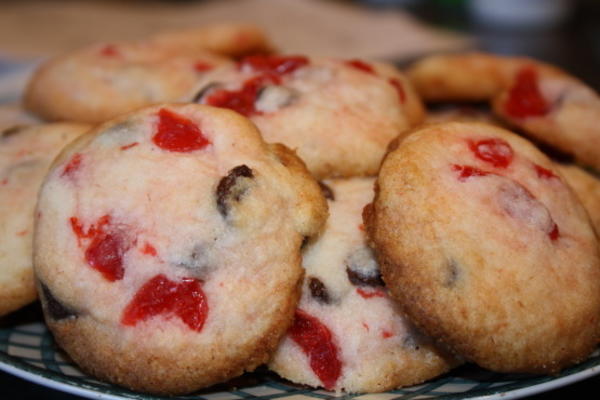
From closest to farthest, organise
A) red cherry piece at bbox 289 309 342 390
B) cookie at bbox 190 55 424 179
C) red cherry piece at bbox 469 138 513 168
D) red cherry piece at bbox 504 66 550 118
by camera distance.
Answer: red cherry piece at bbox 289 309 342 390, red cherry piece at bbox 469 138 513 168, cookie at bbox 190 55 424 179, red cherry piece at bbox 504 66 550 118

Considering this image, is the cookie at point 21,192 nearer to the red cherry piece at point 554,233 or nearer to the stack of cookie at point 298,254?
the stack of cookie at point 298,254

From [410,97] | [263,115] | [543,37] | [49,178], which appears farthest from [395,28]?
[49,178]

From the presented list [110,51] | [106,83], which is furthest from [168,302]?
[110,51]

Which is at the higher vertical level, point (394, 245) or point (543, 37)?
point (394, 245)

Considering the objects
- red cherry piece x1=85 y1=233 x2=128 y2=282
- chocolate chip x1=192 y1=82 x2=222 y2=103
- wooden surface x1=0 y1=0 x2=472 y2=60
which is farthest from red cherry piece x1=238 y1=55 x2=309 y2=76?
wooden surface x1=0 y1=0 x2=472 y2=60

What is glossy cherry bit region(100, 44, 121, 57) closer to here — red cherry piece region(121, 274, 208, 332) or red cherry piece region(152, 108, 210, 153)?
red cherry piece region(152, 108, 210, 153)

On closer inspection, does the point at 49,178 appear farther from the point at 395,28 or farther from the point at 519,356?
the point at 395,28
